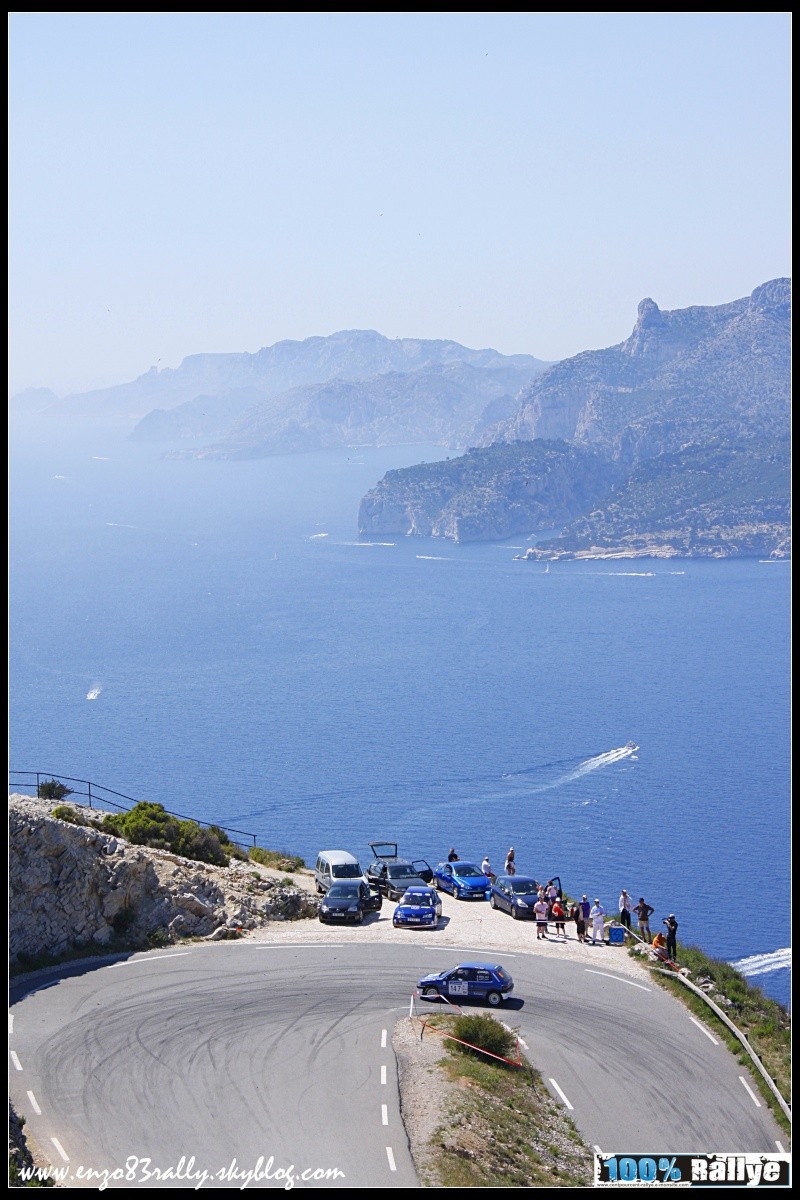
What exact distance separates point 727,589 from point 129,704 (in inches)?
3550

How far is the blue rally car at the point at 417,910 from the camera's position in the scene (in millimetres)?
27297

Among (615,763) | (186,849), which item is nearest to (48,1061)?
(186,849)

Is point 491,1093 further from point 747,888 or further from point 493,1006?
point 747,888

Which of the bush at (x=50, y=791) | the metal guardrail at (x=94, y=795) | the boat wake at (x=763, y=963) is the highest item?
the bush at (x=50, y=791)

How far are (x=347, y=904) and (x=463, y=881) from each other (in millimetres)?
5507

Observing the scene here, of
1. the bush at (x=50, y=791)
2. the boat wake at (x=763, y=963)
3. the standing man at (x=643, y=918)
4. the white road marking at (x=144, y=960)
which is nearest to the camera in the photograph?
the white road marking at (x=144, y=960)

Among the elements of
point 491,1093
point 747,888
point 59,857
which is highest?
point 59,857

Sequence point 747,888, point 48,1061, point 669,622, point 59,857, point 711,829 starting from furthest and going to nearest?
point 669,622 → point 711,829 → point 747,888 → point 59,857 → point 48,1061

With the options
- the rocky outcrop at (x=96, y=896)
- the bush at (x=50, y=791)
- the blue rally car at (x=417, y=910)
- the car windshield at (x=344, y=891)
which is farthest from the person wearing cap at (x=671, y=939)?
the bush at (x=50, y=791)

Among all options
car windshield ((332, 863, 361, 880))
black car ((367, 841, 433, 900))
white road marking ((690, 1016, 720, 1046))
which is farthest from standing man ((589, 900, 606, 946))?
car windshield ((332, 863, 361, 880))

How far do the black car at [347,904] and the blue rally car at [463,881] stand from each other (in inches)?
155

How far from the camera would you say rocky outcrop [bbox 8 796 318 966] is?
23.9 m

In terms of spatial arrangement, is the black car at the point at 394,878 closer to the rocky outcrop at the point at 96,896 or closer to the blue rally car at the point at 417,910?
the blue rally car at the point at 417,910

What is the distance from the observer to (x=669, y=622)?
13788 centimetres
